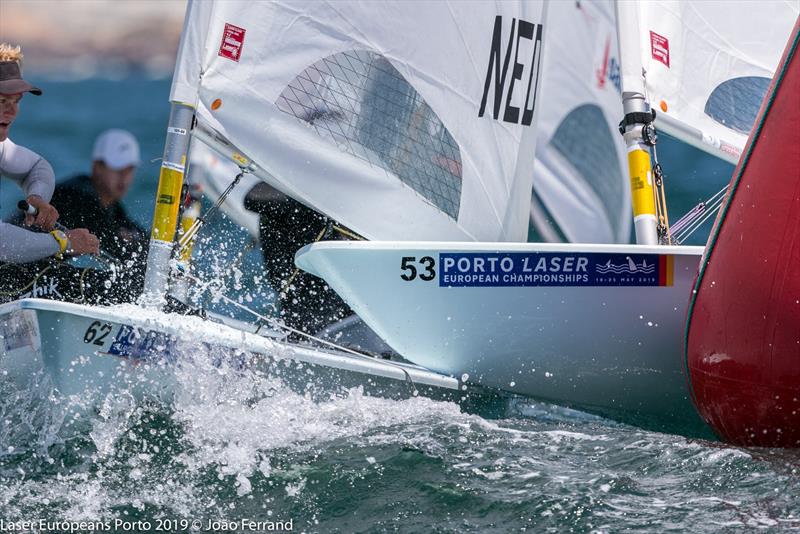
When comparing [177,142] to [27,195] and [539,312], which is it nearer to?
[27,195]

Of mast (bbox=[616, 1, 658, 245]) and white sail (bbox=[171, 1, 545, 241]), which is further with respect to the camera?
mast (bbox=[616, 1, 658, 245])

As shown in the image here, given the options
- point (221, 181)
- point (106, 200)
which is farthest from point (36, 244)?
point (221, 181)

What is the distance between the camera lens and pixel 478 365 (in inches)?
128

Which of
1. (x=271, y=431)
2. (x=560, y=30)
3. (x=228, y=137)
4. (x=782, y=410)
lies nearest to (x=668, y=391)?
(x=782, y=410)

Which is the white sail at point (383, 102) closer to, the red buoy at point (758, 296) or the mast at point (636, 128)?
the mast at point (636, 128)

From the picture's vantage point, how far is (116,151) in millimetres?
3773

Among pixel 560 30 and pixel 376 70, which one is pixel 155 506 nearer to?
pixel 376 70

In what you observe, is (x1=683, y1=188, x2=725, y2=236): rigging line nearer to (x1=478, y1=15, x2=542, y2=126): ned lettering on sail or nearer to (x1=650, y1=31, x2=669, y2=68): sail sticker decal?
(x1=650, y1=31, x2=669, y2=68): sail sticker decal

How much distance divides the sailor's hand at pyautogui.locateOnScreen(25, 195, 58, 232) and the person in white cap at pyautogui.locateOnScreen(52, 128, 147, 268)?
52 centimetres

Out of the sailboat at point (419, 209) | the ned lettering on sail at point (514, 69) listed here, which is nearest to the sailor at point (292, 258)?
the sailboat at point (419, 209)

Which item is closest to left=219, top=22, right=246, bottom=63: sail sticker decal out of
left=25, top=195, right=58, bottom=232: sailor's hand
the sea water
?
left=25, top=195, right=58, bottom=232: sailor's hand

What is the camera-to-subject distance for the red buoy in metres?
2.73

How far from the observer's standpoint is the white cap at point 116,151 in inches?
148

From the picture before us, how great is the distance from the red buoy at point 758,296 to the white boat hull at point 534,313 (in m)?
0.21
